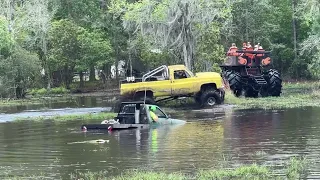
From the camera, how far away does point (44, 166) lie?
15328mm

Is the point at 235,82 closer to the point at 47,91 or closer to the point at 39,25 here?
the point at 47,91

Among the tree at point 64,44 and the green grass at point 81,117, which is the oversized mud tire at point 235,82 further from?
the tree at point 64,44

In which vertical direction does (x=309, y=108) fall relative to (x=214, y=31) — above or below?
below

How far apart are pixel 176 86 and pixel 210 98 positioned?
179 cm

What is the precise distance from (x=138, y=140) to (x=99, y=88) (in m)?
39.3

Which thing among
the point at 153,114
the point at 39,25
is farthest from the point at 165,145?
the point at 39,25

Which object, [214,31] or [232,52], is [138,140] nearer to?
[232,52]

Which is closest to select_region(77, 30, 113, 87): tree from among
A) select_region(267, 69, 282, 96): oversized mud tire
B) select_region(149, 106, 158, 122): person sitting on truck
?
select_region(267, 69, 282, 96): oversized mud tire

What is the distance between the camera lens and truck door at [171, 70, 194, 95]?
32625 mm

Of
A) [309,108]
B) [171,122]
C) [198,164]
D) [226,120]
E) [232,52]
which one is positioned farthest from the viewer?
[232,52]

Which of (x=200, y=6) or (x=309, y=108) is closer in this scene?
(x=309, y=108)

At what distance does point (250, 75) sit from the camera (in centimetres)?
3762

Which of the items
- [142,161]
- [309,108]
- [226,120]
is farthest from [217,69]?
[142,161]

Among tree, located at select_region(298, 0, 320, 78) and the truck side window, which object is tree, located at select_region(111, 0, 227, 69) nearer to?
tree, located at select_region(298, 0, 320, 78)
